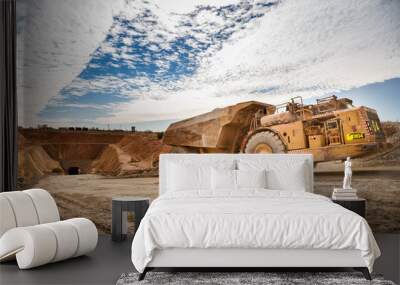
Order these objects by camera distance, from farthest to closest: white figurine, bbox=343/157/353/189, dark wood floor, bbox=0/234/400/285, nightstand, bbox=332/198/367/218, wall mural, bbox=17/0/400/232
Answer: wall mural, bbox=17/0/400/232, white figurine, bbox=343/157/353/189, nightstand, bbox=332/198/367/218, dark wood floor, bbox=0/234/400/285

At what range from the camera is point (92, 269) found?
4.79 meters

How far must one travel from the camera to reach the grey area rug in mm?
4277

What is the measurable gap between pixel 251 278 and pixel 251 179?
1793 mm

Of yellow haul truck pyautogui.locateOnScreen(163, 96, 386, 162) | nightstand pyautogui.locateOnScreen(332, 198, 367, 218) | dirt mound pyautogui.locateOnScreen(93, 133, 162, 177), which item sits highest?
yellow haul truck pyautogui.locateOnScreen(163, 96, 386, 162)

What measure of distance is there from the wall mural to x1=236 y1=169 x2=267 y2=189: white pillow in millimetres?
1099

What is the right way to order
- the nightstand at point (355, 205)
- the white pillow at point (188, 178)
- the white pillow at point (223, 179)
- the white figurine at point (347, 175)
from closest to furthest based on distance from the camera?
the nightstand at point (355, 205)
the white pillow at point (223, 179)
the white pillow at point (188, 178)
the white figurine at point (347, 175)

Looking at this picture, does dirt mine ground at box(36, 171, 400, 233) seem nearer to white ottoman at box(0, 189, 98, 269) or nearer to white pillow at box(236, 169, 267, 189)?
white pillow at box(236, 169, 267, 189)

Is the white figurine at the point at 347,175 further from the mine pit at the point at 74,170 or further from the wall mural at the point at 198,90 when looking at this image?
the mine pit at the point at 74,170

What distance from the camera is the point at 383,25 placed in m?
6.90

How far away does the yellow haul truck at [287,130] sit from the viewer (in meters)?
6.94

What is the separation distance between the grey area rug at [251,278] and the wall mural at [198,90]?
2.59 metres

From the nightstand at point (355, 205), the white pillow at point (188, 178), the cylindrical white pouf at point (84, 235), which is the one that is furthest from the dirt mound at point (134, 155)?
the nightstand at point (355, 205)

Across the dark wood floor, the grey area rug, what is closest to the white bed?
the grey area rug

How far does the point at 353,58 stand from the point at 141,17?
109 inches
